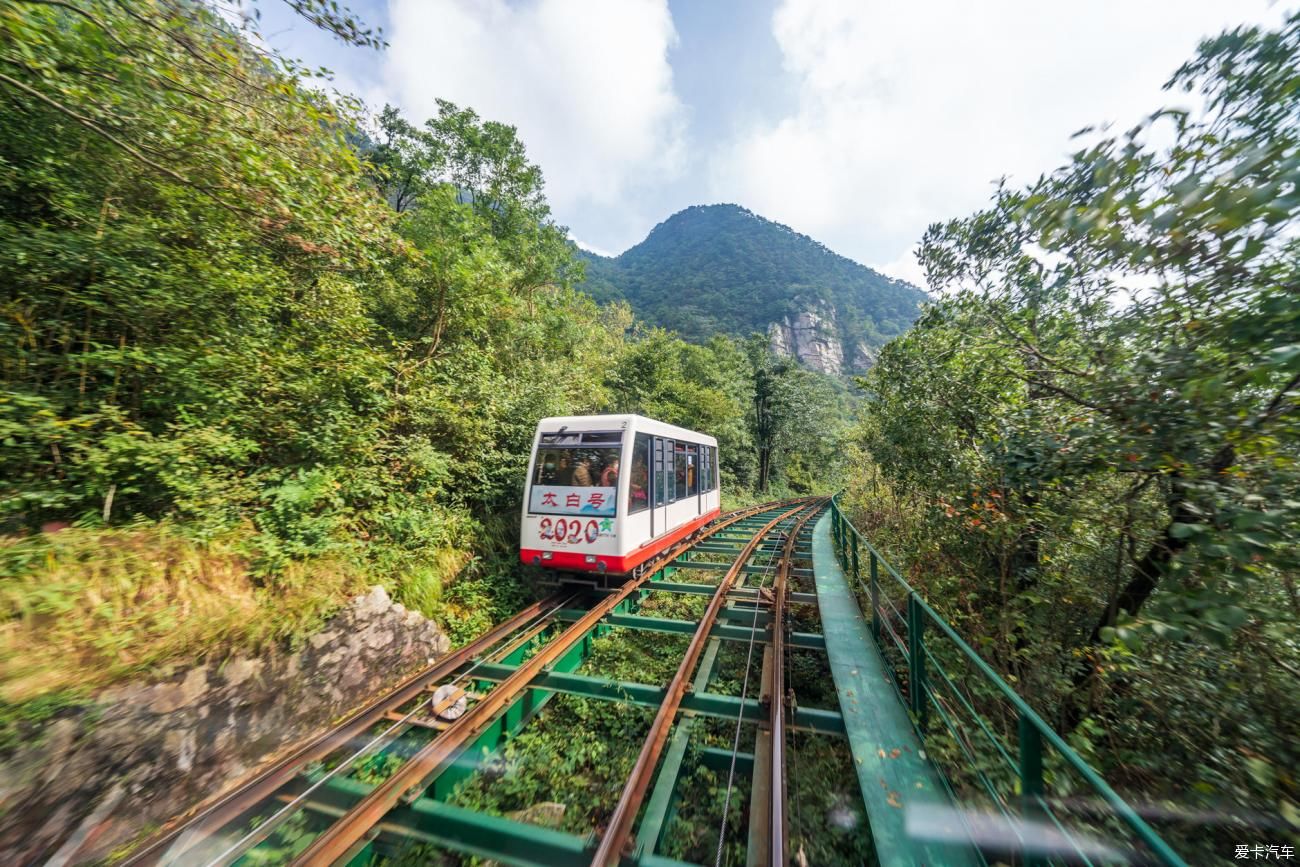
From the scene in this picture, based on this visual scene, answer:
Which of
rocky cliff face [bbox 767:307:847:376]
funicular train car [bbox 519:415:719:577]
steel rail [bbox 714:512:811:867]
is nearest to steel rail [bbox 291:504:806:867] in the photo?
funicular train car [bbox 519:415:719:577]

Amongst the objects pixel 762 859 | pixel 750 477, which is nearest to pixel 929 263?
pixel 762 859

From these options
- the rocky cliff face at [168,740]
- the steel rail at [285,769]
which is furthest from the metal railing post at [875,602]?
the rocky cliff face at [168,740]

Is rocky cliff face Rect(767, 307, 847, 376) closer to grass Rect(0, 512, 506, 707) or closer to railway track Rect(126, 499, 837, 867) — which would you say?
railway track Rect(126, 499, 837, 867)

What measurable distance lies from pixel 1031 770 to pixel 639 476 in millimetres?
5015

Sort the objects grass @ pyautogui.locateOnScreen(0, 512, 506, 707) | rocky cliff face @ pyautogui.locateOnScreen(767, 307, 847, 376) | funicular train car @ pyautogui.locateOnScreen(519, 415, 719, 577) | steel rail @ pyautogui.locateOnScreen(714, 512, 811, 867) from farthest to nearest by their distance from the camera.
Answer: rocky cliff face @ pyautogui.locateOnScreen(767, 307, 847, 376)
funicular train car @ pyautogui.locateOnScreen(519, 415, 719, 577)
grass @ pyautogui.locateOnScreen(0, 512, 506, 707)
steel rail @ pyautogui.locateOnScreen(714, 512, 811, 867)

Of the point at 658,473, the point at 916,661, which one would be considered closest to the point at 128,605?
the point at 658,473

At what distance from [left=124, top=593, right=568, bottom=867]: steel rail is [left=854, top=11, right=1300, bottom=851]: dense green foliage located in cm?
492

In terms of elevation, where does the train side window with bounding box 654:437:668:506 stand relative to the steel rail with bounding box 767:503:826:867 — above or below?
above

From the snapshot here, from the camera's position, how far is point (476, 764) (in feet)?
11.1

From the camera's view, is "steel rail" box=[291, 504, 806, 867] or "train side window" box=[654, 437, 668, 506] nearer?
"steel rail" box=[291, 504, 806, 867]

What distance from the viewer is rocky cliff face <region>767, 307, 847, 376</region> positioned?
98.2 m

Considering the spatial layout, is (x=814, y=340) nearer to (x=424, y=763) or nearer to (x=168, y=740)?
(x=424, y=763)

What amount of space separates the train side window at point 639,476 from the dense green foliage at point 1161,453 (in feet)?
13.4

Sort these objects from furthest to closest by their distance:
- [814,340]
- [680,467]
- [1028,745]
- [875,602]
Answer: [814,340] < [680,467] < [875,602] < [1028,745]
